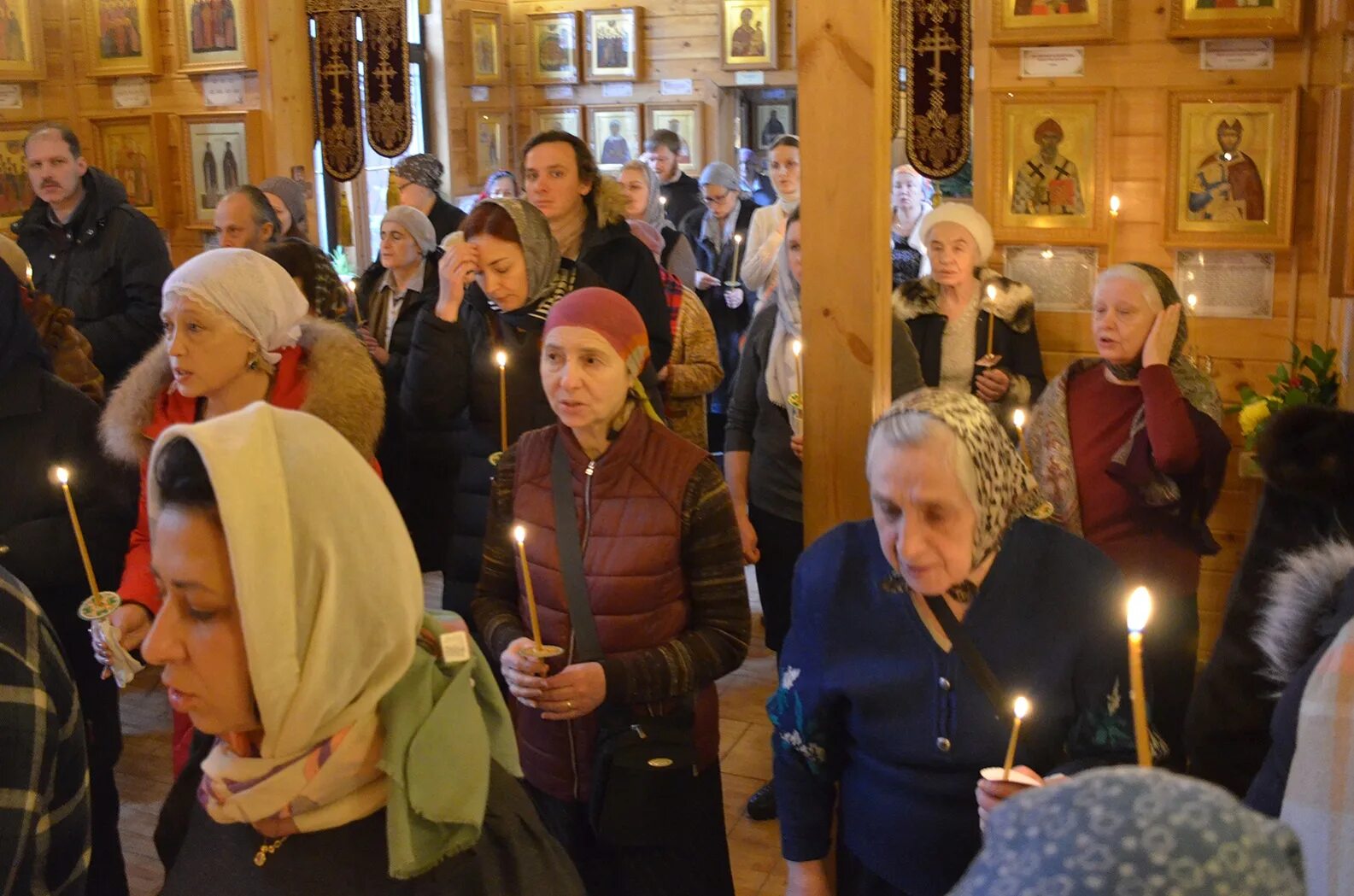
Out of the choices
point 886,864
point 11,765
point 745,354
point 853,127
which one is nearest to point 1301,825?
point 886,864

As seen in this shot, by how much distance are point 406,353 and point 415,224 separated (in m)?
0.85

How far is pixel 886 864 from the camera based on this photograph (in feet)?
7.28

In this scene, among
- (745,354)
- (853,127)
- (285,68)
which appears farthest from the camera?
(285,68)

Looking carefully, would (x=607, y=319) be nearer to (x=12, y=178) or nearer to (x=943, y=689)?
(x=943, y=689)

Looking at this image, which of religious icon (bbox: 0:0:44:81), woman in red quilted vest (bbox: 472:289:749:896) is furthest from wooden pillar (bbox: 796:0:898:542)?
religious icon (bbox: 0:0:44:81)

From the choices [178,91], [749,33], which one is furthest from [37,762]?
[749,33]

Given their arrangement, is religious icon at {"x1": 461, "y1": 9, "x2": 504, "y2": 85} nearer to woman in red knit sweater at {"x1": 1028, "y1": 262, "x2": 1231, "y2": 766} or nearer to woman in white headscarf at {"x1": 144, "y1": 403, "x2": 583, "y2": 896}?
woman in red knit sweater at {"x1": 1028, "y1": 262, "x2": 1231, "y2": 766}

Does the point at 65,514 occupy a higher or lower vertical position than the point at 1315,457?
lower

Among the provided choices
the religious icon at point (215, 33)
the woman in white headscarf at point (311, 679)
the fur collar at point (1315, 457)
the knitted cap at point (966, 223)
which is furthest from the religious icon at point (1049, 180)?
the religious icon at point (215, 33)

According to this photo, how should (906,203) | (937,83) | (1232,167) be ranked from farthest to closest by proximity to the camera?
(906,203) → (937,83) → (1232,167)

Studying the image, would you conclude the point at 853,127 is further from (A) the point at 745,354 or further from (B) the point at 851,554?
(A) the point at 745,354

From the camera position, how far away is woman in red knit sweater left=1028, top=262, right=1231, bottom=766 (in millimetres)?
3748

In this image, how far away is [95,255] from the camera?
18.0ft

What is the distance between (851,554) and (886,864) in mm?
519
